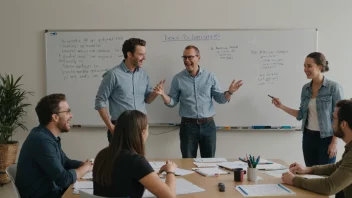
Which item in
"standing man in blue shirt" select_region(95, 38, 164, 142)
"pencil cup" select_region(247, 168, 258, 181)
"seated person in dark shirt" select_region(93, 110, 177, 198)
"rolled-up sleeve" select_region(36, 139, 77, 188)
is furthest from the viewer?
"standing man in blue shirt" select_region(95, 38, 164, 142)

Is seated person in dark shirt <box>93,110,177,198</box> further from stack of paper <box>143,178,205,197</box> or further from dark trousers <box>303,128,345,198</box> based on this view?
dark trousers <box>303,128,345,198</box>

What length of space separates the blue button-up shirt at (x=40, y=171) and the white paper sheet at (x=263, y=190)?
1063 millimetres

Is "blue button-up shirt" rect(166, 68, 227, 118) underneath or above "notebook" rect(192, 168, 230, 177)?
above

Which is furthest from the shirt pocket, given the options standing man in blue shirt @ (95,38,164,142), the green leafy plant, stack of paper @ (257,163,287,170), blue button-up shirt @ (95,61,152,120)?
the green leafy plant

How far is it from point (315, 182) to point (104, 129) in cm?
288

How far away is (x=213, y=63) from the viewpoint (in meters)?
4.19

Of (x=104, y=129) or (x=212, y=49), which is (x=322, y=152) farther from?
(x=104, y=129)

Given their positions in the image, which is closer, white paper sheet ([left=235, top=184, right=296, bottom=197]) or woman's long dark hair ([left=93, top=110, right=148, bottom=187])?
woman's long dark hair ([left=93, top=110, right=148, bottom=187])

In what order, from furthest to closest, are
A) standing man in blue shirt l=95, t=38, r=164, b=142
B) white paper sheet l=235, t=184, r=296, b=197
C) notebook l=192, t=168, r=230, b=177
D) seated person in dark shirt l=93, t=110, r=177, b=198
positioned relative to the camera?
standing man in blue shirt l=95, t=38, r=164, b=142 < notebook l=192, t=168, r=230, b=177 < white paper sheet l=235, t=184, r=296, b=197 < seated person in dark shirt l=93, t=110, r=177, b=198

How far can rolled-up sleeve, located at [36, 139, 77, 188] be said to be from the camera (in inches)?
84.1

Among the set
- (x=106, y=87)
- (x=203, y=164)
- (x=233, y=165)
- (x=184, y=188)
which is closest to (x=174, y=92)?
(x=106, y=87)

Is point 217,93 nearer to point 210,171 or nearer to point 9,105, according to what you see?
point 210,171

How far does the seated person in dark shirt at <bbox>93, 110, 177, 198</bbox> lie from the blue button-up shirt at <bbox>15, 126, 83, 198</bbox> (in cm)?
42

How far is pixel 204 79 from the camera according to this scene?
3836 mm
